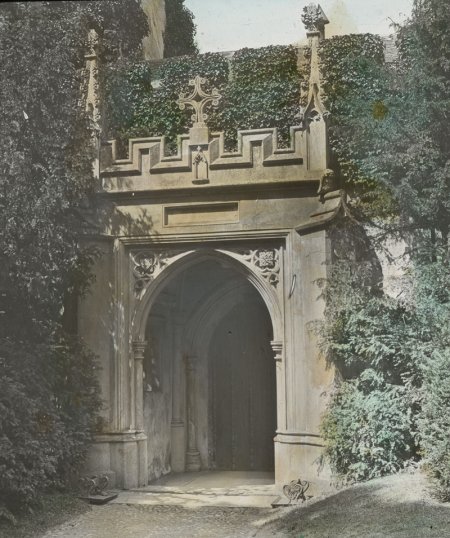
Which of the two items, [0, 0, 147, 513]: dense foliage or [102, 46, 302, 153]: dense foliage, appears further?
[102, 46, 302, 153]: dense foliage

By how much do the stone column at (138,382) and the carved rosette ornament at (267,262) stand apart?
6.35ft

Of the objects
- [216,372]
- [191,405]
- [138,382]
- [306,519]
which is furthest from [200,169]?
[306,519]

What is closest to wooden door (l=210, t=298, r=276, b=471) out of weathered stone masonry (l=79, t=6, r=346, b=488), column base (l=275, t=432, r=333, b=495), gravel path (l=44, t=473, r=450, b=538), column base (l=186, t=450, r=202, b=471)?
column base (l=186, t=450, r=202, b=471)

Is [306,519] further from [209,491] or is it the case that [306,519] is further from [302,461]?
[209,491]

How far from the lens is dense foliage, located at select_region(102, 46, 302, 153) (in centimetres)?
1236

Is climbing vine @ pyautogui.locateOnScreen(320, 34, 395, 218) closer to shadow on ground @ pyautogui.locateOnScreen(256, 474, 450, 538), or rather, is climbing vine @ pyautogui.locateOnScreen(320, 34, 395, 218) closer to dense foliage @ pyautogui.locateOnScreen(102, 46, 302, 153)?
dense foliage @ pyautogui.locateOnScreen(102, 46, 302, 153)

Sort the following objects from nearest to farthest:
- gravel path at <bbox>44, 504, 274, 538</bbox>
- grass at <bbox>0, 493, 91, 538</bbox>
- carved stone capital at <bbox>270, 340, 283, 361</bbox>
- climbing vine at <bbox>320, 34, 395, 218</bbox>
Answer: grass at <bbox>0, 493, 91, 538</bbox> < gravel path at <bbox>44, 504, 274, 538</bbox> < climbing vine at <bbox>320, 34, 395, 218</bbox> < carved stone capital at <bbox>270, 340, 283, 361</bbox>

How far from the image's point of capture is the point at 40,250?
9.24 metres

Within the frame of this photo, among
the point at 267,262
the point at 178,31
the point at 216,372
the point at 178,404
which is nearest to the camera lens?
the point at 267,262

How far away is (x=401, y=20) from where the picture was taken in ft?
30.3

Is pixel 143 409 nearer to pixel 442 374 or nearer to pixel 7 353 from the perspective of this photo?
pixel 7 353

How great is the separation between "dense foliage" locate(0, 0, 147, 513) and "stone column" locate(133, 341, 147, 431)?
1.97 feet

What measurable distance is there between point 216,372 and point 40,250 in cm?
446

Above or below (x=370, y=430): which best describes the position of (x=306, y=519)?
below
